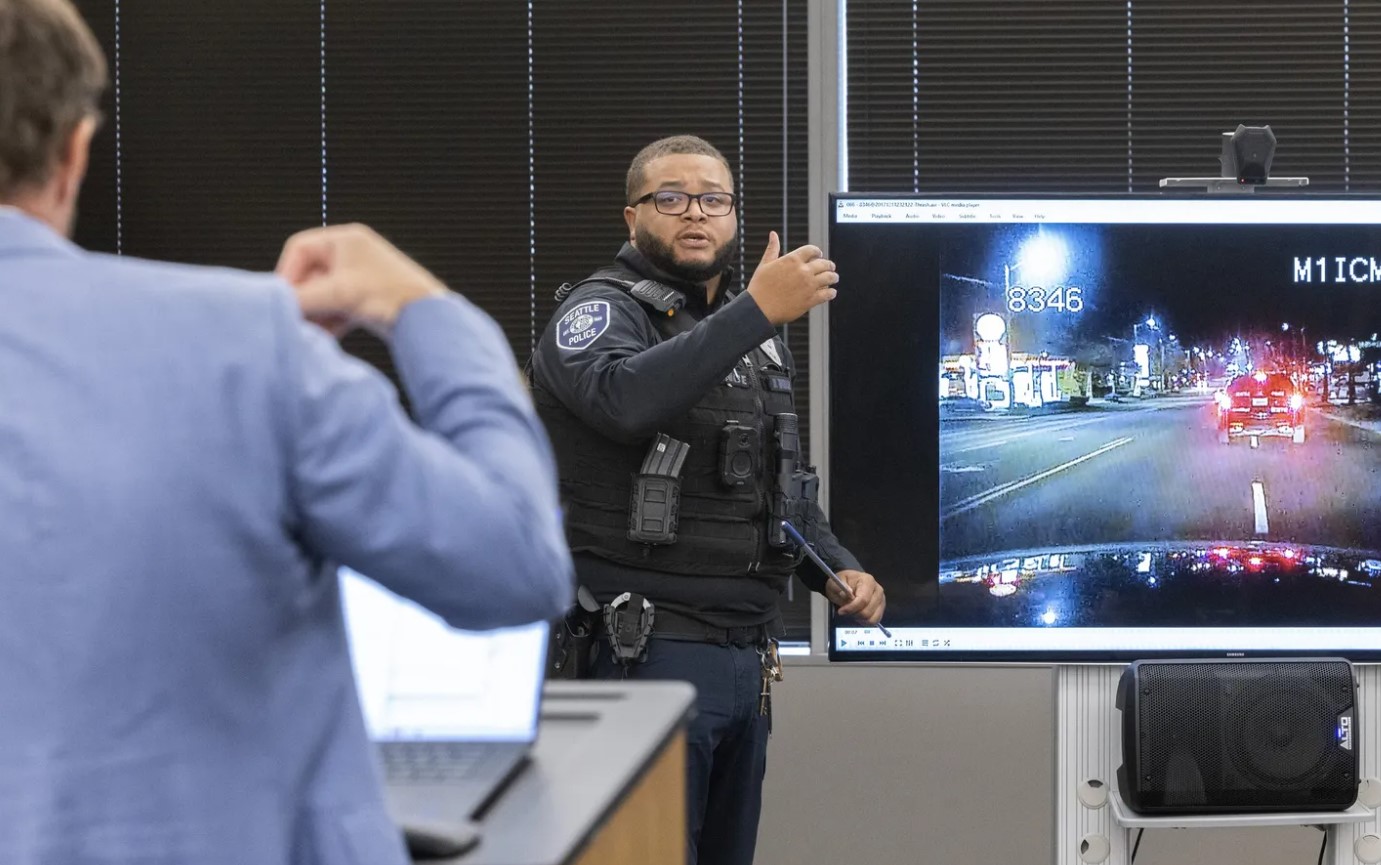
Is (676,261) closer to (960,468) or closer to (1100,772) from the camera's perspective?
(960,468)

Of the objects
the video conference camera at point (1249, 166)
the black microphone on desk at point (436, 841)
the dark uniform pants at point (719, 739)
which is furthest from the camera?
the video conference camera at point (1249, 166)

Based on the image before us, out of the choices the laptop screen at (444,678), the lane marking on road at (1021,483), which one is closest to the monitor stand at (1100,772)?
the lane marking on road at (1021,483)

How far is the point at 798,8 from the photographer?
353cm

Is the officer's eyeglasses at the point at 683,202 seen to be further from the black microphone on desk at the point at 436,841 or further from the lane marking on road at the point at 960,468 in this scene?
the black microphone on desk at the point at 436,841

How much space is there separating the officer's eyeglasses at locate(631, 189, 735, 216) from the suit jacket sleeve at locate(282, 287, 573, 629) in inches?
75.9

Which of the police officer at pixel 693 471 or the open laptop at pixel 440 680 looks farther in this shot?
the police officer at pixel 693 471

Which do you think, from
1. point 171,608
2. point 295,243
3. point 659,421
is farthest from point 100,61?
point 659,421

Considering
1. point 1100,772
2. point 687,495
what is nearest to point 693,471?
point 687,495

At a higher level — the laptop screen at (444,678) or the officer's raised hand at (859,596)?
the laptop screen at (444,678)

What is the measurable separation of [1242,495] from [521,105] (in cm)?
194

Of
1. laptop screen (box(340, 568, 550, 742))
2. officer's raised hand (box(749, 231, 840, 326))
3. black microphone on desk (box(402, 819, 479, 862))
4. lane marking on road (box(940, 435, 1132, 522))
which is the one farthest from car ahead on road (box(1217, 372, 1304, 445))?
black microphone on desk (box(402, 819, 479, 862))

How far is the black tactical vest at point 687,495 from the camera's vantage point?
8.20 feet

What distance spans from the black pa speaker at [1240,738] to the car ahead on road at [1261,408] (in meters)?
0.42

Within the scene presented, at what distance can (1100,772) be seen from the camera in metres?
2.62
